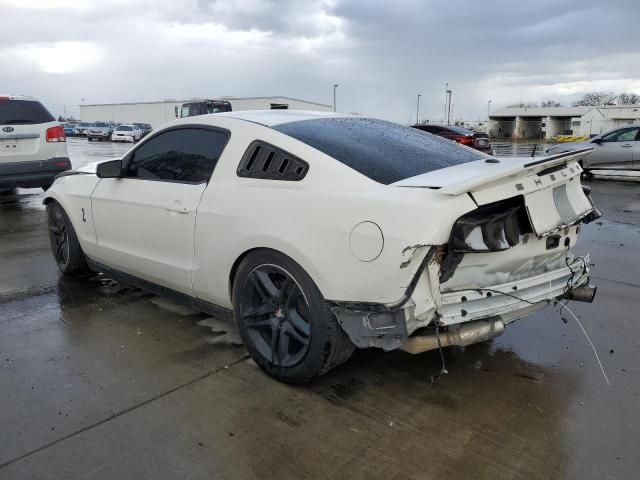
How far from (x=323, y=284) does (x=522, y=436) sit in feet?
4.09

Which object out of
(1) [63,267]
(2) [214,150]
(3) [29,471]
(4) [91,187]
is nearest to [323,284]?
(2) [214,150]

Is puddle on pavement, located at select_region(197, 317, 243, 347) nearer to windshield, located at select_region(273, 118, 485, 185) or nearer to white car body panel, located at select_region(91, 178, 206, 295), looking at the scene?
white car body panel, located at select_region(91, 178, 206, 295)

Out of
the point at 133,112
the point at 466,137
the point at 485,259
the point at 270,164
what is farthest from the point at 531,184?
the point at 133,112

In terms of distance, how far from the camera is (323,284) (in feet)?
9.24

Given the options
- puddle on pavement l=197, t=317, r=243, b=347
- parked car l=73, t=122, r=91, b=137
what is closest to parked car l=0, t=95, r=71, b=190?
puddle on pavement l=197, t=317, r=243, b=347

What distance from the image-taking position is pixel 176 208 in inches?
144

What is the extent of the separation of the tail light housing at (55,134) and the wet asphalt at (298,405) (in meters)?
5.47

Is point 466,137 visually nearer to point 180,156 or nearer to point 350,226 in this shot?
point 180,156

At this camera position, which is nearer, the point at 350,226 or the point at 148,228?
the point at 350,226

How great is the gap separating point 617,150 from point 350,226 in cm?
1376

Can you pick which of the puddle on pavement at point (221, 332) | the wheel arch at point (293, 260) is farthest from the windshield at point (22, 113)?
the wheel arch at point (293, 260)

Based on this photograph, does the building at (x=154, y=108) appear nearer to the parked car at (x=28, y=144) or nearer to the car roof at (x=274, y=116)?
the parked car at (x=28, y=144)

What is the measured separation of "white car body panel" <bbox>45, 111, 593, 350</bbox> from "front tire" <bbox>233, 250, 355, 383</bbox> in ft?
0.31

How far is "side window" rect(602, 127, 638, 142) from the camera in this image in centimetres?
1392
